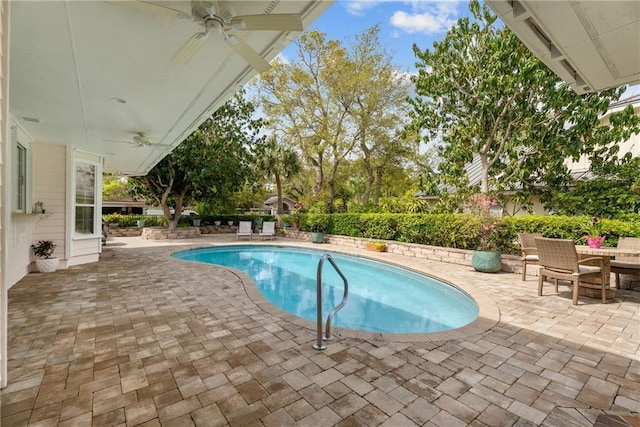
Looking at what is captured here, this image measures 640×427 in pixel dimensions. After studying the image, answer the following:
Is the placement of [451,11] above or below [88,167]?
above

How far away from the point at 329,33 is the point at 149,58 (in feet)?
45.7

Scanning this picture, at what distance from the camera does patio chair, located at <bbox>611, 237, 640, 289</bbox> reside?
5.16 m

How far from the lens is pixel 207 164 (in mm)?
14602

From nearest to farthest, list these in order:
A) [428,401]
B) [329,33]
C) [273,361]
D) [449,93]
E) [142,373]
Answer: [428,401]
[142,373]
[273,361]
[449,93]
[329,33]

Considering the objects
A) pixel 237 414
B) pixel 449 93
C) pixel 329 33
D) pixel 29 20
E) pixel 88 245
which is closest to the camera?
pixel 237 414

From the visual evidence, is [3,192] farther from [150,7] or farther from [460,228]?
[460,228]

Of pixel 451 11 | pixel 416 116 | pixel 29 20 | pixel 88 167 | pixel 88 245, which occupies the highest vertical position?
pixel 451 11

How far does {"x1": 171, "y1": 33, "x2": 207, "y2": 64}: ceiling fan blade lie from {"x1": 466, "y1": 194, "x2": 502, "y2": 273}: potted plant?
7.67m

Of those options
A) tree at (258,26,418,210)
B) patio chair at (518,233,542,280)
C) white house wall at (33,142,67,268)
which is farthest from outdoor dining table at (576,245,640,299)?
tree at (258,26,418,210)

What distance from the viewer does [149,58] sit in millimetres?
3111

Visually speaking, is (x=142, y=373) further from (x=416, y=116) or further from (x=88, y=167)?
(x=416, y=116)

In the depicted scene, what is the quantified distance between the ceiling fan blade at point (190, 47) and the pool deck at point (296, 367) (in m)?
3.03

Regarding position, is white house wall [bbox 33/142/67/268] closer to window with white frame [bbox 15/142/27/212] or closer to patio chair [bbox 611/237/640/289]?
window with white frame [bbox 15/142/27/212]

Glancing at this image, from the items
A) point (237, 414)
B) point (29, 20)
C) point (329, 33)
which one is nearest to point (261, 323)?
point (237, 414)
